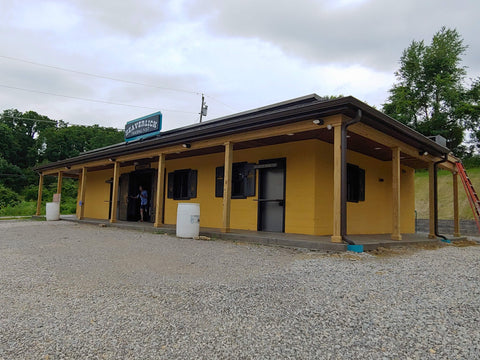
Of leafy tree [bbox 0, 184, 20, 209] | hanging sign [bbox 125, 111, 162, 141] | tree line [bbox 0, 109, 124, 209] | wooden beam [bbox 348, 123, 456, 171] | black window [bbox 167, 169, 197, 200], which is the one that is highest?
tree line [bbox 0, 109, 124, 209]

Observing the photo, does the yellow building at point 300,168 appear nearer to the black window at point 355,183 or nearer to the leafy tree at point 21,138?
the black window at point 355,183

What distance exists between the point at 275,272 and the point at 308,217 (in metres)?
4.11

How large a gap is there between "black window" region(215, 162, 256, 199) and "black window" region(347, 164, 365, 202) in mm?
2646

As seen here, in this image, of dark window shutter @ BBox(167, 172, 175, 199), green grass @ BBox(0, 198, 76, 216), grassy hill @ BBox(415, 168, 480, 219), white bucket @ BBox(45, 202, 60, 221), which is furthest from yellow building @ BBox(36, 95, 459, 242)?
green grass @ BBox(0, 198, 76, 216)

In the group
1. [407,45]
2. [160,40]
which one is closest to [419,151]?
[160,40]

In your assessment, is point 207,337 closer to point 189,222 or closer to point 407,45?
point 189,222

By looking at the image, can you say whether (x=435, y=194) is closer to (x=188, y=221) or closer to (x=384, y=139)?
(x=384, y=139)

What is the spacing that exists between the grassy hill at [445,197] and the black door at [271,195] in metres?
11.6

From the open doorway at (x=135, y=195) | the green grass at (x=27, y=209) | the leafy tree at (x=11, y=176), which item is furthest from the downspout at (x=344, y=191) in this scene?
the leafy tree at (x=11, y=176)

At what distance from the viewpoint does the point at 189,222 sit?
7770 millimetres

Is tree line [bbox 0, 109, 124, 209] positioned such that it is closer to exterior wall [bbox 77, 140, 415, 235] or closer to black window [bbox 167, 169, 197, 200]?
black window [bbox 167, 169, 197, 200]

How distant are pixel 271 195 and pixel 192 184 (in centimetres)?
332

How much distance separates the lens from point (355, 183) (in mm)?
9266

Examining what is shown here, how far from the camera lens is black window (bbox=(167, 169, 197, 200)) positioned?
1109 cm
